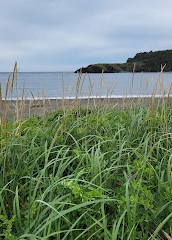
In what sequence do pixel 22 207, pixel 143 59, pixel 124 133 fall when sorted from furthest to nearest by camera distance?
pixel 143 59, pixel 124 133, pixel 22 207

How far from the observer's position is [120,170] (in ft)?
6.88

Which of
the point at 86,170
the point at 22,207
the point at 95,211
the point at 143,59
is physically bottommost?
the point at 22,207

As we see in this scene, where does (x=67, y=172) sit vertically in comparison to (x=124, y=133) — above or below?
below

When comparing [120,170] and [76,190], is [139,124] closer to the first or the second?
[120,170]

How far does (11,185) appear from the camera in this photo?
177 centimetres

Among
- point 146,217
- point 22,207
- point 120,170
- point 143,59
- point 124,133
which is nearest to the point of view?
point 146,217

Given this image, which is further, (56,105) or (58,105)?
(58,105)

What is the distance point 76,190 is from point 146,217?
40cm

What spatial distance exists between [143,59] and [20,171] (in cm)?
4085

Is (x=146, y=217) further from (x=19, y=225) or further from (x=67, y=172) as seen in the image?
(x=67, y=172)

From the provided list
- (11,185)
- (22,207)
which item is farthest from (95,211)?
(11,185)

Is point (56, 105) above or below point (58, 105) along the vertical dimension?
above

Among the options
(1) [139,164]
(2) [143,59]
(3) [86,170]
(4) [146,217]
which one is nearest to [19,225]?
(3) [86,170]

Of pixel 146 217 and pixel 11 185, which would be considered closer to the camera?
pixel 146 217
